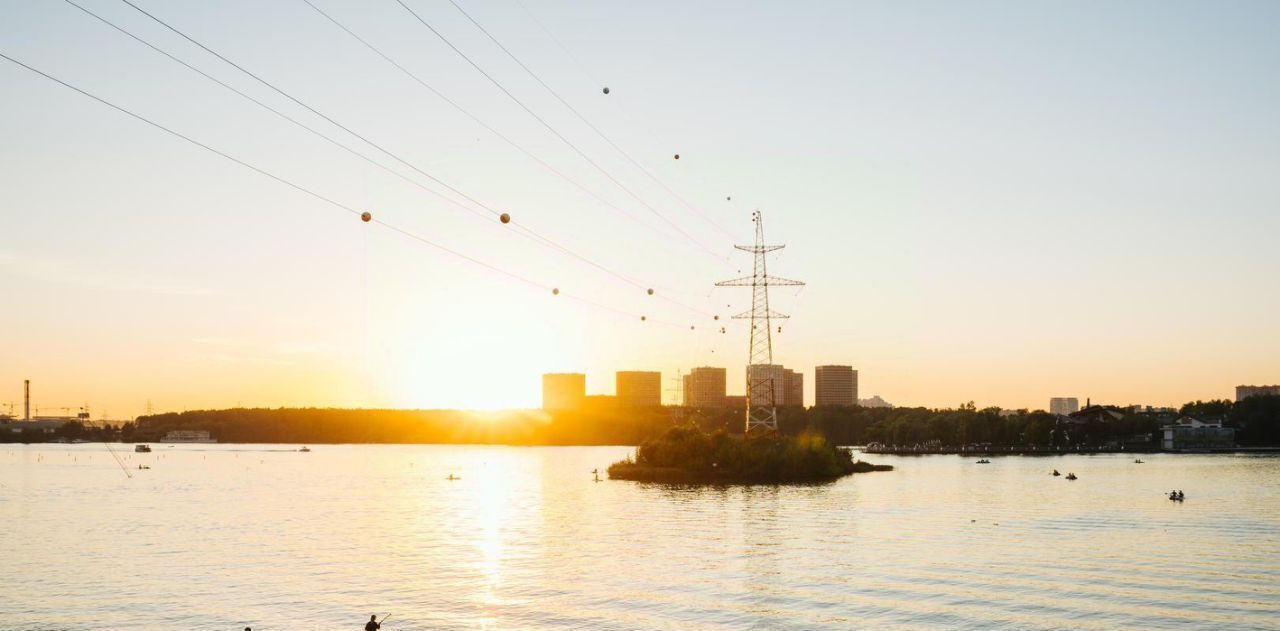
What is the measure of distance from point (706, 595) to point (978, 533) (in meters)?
46.8

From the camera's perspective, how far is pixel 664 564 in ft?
286

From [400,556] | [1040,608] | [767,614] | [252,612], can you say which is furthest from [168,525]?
[1040,608]

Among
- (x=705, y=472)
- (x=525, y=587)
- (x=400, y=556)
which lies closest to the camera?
(x=525, y=587)

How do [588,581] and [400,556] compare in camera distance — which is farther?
[400,556]

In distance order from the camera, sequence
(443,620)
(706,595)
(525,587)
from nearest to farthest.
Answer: (443,620)
(706,595)
(525,587)

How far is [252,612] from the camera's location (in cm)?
6744

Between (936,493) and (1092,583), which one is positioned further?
(936,493)

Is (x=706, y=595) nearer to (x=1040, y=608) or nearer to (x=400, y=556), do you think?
(x=1040, y=608)

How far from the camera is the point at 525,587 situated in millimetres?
76938

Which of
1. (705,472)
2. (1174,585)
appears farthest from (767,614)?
(705,472)

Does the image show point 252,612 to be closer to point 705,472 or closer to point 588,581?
point 588,581

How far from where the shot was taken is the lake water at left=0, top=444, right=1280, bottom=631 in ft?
216

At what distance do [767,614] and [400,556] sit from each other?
43.3 m

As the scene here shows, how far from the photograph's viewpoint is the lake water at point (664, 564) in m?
65.9
